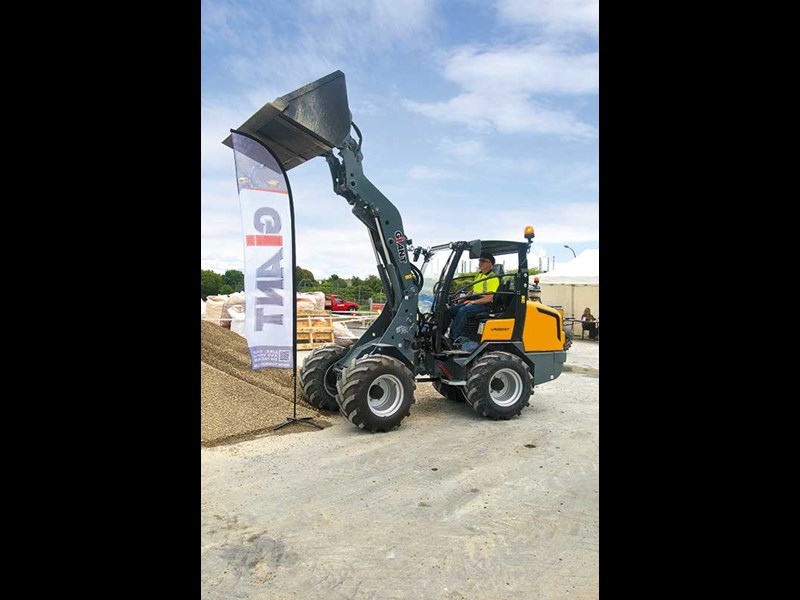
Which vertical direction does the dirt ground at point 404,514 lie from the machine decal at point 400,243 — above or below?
below

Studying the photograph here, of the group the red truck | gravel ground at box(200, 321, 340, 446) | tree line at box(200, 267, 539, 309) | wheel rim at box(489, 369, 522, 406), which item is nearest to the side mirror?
wheel rim at box(489, 369, 522, 406)

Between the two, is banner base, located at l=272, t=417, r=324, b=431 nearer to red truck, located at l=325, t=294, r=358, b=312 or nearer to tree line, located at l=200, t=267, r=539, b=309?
tree line, located at l=200, t=267, r=539, b=309

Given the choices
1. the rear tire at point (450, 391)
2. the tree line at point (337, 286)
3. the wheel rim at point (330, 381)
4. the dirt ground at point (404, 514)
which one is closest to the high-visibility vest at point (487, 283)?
the rear tire at point (450, 391)

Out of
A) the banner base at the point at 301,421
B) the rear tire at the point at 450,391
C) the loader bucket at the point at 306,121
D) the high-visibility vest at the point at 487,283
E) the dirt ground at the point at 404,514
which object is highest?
the loader bucket at the point at 306,121

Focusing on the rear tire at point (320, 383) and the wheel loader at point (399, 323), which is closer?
the wheel loader at point (399, 323)

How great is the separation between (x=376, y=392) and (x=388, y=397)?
0.21 meters

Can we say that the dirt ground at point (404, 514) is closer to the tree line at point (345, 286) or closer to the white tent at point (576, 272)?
the white tent at point (576, 272)

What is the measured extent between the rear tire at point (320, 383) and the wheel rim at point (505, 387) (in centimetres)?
218

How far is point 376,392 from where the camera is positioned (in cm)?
652

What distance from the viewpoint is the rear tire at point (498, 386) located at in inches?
269

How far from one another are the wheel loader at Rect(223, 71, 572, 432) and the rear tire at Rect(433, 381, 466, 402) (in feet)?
0.06
